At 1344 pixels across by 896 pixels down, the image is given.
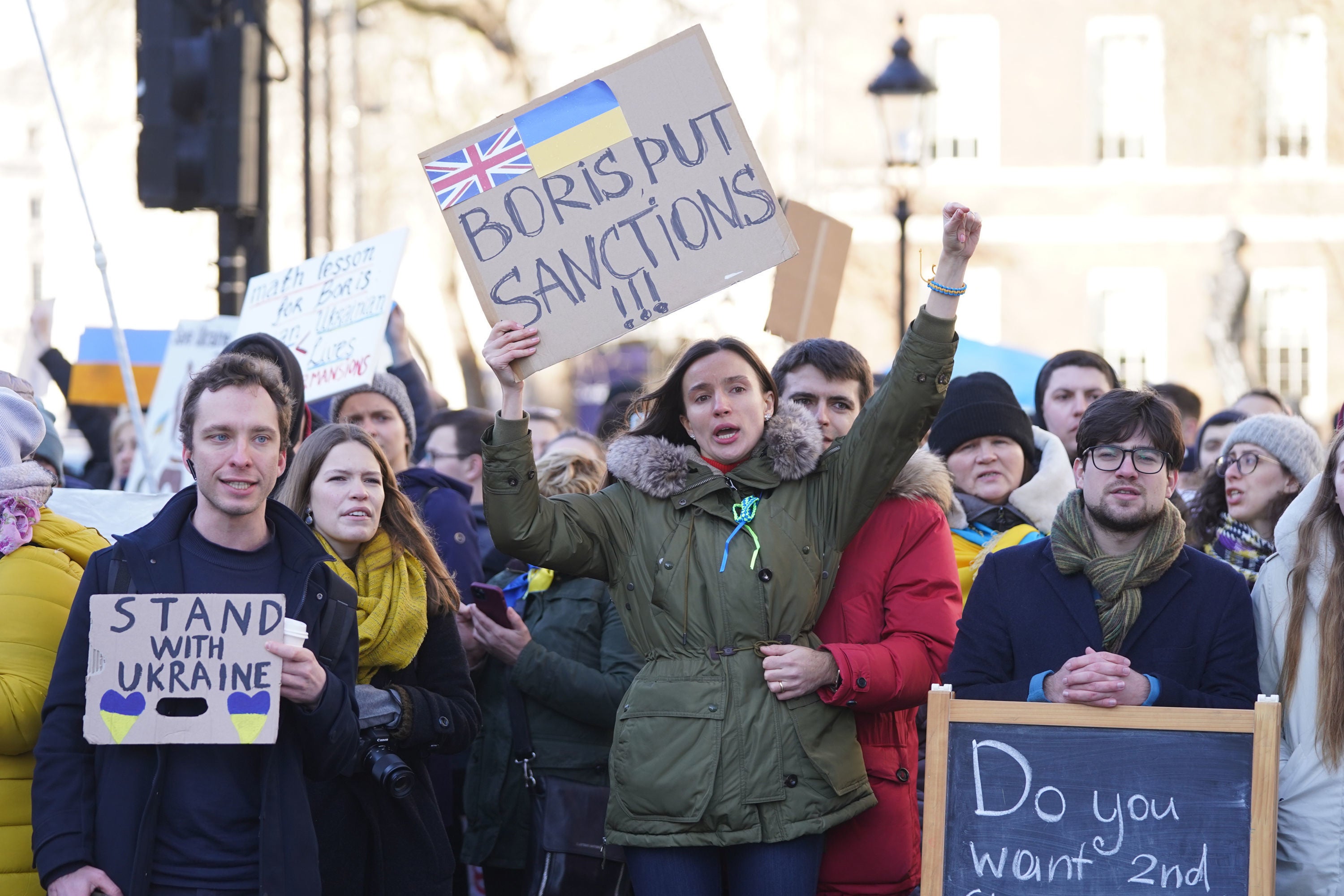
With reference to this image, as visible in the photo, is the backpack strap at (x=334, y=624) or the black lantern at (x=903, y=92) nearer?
the backpack strap at (x=334, y=624)

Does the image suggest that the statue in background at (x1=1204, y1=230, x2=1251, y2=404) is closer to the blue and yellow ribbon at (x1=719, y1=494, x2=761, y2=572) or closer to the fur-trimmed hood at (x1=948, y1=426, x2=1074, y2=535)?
the fur-trimmed hood at (x1=948, y1=426, x2=1074, y2=535)

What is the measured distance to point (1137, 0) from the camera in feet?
82.3

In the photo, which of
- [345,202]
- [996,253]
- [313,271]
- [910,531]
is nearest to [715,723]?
[910,531]

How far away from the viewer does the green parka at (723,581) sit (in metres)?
3.53

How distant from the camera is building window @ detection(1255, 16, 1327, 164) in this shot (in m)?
24.8

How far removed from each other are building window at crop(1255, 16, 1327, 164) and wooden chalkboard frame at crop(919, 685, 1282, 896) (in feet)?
78.4

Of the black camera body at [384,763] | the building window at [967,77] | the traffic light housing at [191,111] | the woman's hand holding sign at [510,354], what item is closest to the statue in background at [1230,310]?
the building window at [967,77]

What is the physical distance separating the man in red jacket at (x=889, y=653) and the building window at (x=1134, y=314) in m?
22.2

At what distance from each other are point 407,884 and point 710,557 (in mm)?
1193

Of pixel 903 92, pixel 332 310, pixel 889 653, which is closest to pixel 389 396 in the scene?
pixel 332 310


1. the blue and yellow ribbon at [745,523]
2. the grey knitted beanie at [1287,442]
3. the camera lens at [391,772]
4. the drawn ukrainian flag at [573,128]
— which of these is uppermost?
the drawn ukrainian flag at [573,128]

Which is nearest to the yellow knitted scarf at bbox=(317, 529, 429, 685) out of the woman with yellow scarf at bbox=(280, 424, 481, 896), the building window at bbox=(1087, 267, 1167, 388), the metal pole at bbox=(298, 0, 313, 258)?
the woman with yellow scarf at bbox=(280, 424, 481, 896)

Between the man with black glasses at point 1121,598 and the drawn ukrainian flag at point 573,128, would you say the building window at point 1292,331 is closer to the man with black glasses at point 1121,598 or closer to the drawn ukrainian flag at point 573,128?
the man with black glasses at point 1121,598

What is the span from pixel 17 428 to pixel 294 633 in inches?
40.2
